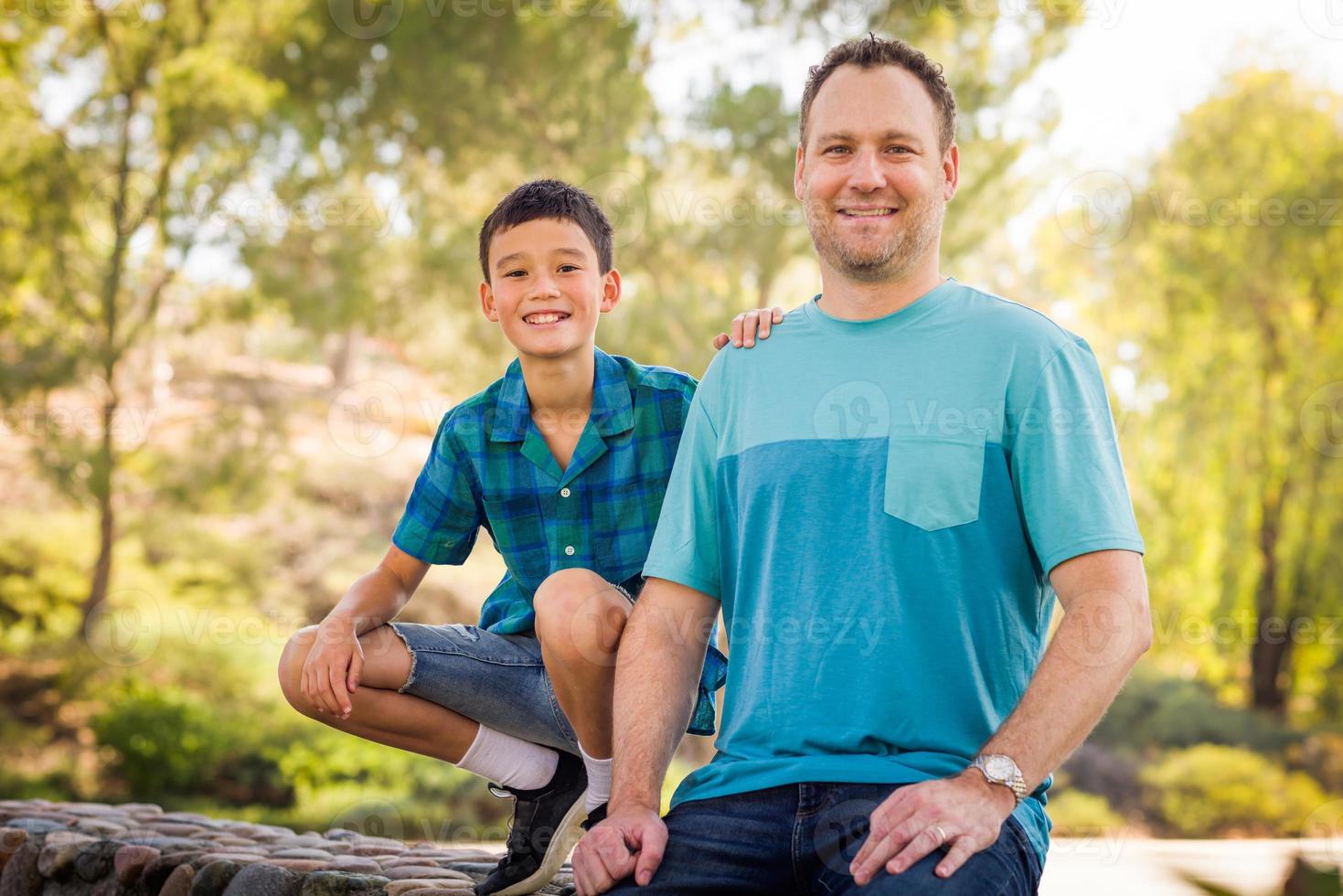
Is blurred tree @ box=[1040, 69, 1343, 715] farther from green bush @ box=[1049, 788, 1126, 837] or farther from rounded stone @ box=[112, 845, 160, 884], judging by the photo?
rounded stone @ box=[112, 845, 160, 884]

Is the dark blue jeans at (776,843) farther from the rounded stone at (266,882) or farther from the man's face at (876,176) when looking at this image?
the rounded stone at (266,882)

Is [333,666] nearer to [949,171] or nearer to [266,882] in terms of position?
[266,882]

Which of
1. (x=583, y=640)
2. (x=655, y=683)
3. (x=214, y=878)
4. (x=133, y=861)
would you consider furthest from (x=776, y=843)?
(x=133, y=861)

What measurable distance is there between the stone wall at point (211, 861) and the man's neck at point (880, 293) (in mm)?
1385

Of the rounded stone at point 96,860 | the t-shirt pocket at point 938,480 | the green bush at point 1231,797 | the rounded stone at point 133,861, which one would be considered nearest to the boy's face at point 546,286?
the t-shirt pocket at point 938,480

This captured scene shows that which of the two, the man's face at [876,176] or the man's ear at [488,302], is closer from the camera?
the man's face at [876,176]

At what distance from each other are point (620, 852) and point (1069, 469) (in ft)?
2.80

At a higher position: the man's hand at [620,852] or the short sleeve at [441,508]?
the short sleeve at [441,508]

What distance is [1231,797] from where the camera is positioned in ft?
31.4

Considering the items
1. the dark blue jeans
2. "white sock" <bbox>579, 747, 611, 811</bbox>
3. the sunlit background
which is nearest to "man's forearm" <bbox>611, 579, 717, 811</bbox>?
the dark blue jeans

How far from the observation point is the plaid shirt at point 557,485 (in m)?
2.54

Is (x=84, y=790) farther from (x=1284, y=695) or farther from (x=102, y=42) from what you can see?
(x=1284, y=695)

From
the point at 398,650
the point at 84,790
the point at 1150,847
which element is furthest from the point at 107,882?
the point at 84,790

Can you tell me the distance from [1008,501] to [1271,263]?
10.5 metres
